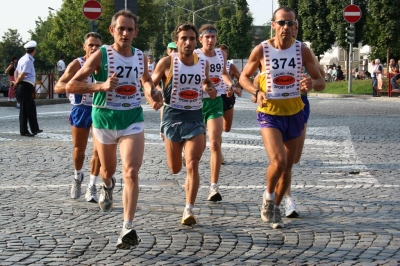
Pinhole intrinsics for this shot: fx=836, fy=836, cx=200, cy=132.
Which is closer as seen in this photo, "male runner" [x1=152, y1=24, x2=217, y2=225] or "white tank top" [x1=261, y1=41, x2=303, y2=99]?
"white tank top" [x1=261, y1=41, x2=303, y2=99]

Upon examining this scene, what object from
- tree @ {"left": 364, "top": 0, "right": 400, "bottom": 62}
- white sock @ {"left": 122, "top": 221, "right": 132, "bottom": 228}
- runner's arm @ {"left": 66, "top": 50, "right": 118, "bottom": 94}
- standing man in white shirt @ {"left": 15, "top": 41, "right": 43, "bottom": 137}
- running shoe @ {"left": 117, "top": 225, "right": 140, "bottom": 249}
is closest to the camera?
running shoe @ {"left": 117, "top": 225, "right": 140, "bottom": 249}

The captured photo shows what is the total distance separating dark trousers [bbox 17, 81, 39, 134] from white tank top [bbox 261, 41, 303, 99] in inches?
410

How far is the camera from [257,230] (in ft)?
24.5

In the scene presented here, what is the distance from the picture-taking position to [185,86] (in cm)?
822

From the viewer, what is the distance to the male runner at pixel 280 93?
7.70 m

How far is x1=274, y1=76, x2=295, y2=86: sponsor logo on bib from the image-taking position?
306 inches

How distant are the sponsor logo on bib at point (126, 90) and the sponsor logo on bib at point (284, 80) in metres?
1.40

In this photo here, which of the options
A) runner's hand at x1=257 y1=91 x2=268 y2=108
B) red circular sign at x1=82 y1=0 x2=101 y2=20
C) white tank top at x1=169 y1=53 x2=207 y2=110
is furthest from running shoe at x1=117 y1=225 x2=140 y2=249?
red circular sign at x1=82 y1=0 x2=101 y2=20

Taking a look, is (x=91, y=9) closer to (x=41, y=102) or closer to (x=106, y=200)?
(x=41, y=102)

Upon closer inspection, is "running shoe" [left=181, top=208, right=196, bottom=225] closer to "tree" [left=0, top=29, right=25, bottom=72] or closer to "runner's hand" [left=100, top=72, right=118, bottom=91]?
"runner's hand" [left=100, top=72, right=118, bottom=91]

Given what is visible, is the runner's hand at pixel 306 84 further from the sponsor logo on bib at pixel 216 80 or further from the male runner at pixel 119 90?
the sponsor logo on bib at pixel 216 80

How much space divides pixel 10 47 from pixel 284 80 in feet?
298

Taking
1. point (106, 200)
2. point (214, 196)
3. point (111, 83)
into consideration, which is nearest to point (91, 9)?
point (214, 196)

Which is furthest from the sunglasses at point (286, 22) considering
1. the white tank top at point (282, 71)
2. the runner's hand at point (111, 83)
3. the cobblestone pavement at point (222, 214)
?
the cobblestone pavement at point (222, 214)
